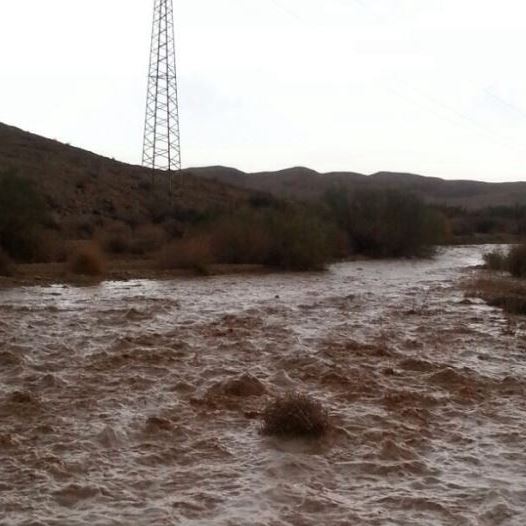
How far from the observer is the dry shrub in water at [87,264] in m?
20.9

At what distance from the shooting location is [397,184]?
120562 mm

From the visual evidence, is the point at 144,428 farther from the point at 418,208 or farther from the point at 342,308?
the point at 418,208

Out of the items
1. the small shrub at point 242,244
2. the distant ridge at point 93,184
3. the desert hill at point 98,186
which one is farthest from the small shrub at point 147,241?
the desert hill at point 98,186

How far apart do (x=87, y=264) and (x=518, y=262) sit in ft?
44.4

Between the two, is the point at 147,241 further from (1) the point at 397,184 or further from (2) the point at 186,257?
(1) the point at 397,184

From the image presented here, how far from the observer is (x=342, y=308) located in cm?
1658

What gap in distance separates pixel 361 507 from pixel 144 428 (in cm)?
260

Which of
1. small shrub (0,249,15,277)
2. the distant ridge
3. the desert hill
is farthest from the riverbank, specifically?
the desert hill

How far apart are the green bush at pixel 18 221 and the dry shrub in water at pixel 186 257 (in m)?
3.95

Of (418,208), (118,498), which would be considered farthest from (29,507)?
(418,208)

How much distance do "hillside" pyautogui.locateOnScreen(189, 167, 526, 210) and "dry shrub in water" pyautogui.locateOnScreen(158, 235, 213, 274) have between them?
8805cm

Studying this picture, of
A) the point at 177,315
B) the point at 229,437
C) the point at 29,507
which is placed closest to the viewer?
the point at 29,507

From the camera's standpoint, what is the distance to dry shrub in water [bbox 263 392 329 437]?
7207 millimetres

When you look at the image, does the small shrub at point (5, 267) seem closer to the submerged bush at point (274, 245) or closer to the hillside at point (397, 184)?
the submerged bush at point (274, 245)
